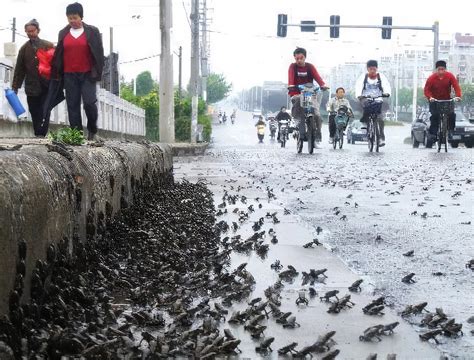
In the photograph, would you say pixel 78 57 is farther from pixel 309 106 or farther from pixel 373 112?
pixel 373 112

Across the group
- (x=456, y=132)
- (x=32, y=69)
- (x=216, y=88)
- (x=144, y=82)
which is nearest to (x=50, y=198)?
(x=32, y=69)

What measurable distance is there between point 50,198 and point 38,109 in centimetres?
1044

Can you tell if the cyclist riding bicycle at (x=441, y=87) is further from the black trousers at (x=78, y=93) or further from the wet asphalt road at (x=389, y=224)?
the black trousers at (x=78, y=93)

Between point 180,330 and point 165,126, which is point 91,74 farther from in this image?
point 165,126

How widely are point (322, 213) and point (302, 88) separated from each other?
38.9 ft

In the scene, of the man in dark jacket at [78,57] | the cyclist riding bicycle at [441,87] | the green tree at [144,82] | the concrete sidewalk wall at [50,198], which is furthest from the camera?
the green tree at [144,82]

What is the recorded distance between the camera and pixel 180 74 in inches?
3246

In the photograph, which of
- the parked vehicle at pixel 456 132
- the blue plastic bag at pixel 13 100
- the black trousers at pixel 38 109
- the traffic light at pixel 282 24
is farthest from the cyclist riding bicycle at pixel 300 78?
the traffic light at pixel 282 24

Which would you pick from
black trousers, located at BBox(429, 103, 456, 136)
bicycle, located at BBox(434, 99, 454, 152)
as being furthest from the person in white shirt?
bicycle, located at BBox(434, 99, 454, 152)

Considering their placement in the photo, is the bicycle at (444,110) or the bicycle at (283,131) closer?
the bicycle at (444,110)

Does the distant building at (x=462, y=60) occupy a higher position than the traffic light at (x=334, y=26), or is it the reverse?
the distant building at (x=462, y=60)

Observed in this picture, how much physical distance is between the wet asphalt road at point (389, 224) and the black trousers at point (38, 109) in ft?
6.61

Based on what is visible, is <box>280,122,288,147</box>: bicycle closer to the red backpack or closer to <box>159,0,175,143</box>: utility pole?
<box>159,0,175,143</box>: utility pole

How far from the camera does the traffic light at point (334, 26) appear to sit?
45.0 m
